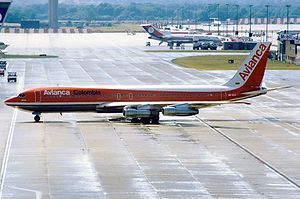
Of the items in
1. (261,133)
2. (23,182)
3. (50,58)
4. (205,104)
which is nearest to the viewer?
(23,182)

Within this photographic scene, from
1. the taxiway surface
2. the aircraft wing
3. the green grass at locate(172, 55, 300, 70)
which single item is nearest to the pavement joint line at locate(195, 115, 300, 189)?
the taxiway surface

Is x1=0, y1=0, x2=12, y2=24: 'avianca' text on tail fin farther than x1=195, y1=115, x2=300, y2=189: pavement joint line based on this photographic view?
Yes

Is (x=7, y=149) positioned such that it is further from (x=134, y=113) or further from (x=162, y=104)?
(x=162, y=104)

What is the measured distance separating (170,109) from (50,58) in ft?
348

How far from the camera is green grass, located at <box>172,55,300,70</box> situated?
15575cm

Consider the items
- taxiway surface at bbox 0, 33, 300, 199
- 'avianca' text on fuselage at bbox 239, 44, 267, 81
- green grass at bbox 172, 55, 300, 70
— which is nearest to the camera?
taxiway surface at bbox 0, 33, 300, 199

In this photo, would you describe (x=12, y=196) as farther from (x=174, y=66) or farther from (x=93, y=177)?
(x=174, y=66)

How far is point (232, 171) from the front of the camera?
58.8 meters

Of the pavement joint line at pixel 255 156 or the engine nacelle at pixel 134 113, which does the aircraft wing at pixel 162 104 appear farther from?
the pavement joint line at pixel 255 156

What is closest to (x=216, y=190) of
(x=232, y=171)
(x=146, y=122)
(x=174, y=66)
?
(x=232, y=171)

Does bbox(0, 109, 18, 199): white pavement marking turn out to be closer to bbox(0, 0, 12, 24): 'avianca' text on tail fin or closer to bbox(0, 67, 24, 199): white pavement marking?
bbox(0, 67, 24, 199): white pavement marking

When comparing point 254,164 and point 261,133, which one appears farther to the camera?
point 261,133

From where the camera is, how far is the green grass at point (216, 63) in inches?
6132

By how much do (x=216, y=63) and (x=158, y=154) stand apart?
102m
